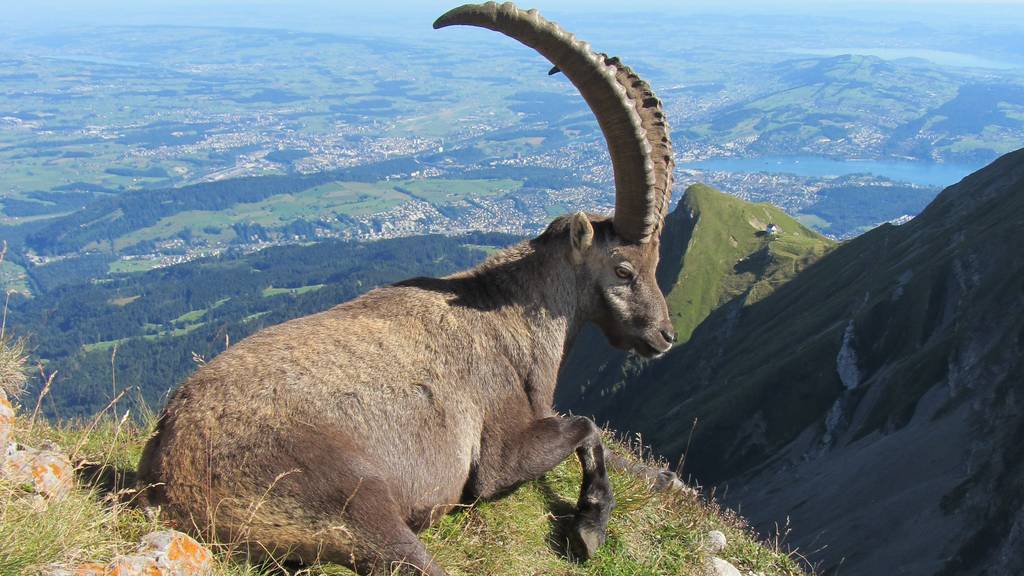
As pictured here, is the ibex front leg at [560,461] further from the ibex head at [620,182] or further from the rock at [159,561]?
the rock at [159,561]

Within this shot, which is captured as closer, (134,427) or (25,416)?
(25,416)

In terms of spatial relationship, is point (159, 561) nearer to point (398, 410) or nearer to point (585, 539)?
point (398, 410)

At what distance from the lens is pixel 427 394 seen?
8.59m

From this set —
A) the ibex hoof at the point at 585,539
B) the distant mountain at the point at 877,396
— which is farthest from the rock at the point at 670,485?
the distant mountain at the point at 877,396

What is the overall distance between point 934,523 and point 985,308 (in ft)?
94.0

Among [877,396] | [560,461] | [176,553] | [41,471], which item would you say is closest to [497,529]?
[560,461]

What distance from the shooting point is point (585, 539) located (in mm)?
9273

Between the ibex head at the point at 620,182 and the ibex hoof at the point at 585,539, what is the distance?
2456mm

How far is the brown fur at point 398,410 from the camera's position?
7.11 metres

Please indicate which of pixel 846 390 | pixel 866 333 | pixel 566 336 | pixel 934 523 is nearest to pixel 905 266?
pixel 866 333

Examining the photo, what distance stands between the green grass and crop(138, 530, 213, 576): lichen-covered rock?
17 cm

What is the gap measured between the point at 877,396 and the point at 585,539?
3441 inches

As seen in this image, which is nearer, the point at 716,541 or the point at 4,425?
the point at 4,425

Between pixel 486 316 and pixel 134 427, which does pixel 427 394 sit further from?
pixel 134 427
